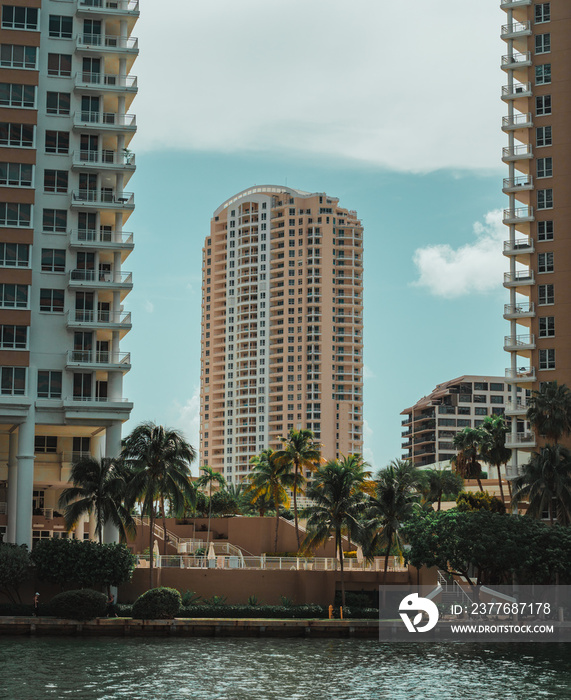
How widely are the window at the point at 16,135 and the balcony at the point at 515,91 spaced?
168ft

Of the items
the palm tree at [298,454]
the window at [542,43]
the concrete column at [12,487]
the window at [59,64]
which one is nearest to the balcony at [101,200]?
the window at [59,64]

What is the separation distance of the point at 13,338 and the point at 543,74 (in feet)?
201

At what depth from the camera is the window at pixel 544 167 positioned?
106 metres

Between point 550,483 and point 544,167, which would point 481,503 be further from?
point 544,167

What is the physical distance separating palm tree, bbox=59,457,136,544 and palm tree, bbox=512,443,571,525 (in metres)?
31.6

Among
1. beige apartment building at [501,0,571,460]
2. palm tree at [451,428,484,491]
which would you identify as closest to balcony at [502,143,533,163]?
beige apartment building at [501,0,571,460]

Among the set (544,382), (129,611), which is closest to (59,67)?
(129,611)

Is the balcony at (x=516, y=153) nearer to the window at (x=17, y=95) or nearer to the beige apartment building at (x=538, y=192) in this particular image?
the beige apartment building at (x=538, y=192)

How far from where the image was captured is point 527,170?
356 feet

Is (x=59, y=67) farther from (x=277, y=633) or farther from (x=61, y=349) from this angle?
(x=277, y=633)

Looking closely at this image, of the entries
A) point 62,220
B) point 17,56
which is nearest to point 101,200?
point 62,220

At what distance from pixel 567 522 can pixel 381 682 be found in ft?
115

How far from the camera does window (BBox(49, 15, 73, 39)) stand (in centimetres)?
8650

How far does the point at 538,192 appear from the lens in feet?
349
